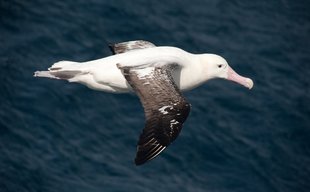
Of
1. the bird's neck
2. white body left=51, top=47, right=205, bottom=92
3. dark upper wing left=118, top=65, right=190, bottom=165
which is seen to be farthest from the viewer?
the bird's neck

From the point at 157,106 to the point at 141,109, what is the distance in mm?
6283

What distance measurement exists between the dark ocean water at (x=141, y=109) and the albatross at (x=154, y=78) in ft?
14.0

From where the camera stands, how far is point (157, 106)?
14.4m

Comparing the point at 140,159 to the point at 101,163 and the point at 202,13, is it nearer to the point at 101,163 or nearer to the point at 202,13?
the point at 101,163

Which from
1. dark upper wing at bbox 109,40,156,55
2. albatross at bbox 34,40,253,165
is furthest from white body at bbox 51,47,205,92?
dark upper wing at bbox 109,40,156,55

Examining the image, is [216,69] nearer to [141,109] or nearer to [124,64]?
[124,64]

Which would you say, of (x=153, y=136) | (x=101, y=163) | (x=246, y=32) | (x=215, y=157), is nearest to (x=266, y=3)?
(x=246, y=32)

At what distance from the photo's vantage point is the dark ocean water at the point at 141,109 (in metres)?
19.5

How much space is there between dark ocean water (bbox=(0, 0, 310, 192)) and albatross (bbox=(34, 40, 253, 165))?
426cm

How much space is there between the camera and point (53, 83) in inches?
814

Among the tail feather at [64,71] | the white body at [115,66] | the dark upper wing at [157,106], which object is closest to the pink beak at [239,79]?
the white body at [115,66]

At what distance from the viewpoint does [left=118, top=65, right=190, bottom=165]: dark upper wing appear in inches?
543

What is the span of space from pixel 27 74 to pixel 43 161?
226cm

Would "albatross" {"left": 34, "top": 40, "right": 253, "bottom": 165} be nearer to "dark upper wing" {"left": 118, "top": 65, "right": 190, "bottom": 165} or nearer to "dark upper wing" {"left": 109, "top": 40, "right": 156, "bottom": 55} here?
"dark upper wing" {"left": 118, "top": 65, "right": 190, "bottom": 165}
